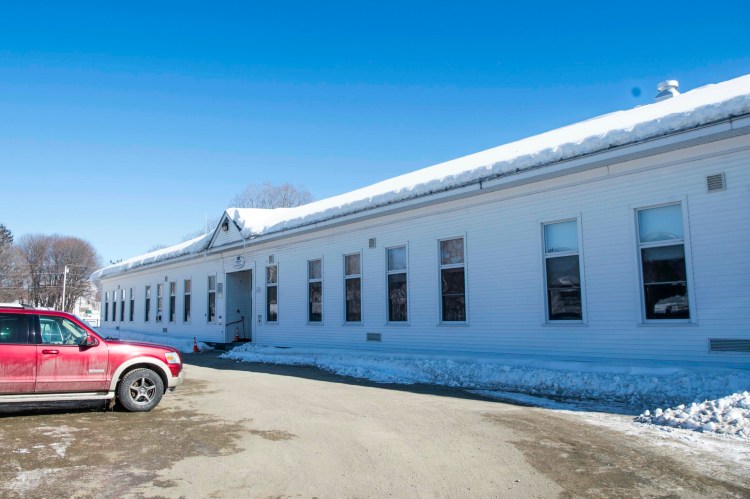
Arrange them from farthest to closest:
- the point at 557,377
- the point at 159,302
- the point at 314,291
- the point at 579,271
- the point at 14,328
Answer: the point at 159,302 → the point at 314,291 → the point at 579,271 → the point at 557,377 → the point at 14,328

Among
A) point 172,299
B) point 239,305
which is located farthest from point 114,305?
point 239,305

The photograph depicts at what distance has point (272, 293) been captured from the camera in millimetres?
21125

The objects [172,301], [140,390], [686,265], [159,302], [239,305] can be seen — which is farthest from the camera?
[159,302]

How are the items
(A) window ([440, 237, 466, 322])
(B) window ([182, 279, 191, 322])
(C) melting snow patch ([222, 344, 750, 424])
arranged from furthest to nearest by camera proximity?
1. (B) window ([182, 279, 191, 322])
2. (A) window ([440, 237, 466, 322])
3. (C) melting snow patch ([222, 344, 750, 424])

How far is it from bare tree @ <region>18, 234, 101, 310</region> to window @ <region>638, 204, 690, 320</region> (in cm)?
7580

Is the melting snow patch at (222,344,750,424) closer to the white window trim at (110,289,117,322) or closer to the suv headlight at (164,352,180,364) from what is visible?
the suv headlight at (164,352,180,364)

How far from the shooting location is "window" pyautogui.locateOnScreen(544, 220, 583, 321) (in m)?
11.9

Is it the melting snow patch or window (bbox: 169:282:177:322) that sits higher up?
window (bbox: 169:282:177:322)

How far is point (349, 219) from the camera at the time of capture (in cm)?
1670

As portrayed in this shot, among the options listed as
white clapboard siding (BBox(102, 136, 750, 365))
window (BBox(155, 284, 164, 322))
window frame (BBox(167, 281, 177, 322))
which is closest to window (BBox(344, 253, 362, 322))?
white clapboard siding (BBox(102, 136, 750, 365))

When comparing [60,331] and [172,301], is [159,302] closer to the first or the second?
[172,301]

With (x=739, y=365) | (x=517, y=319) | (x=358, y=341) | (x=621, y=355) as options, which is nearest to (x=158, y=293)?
(x=358, y=341)

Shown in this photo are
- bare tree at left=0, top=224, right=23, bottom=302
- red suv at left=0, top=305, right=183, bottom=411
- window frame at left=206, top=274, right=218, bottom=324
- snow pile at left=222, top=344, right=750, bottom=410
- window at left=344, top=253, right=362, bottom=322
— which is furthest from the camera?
bare tree at left=0, top=224, right=23, bottom=302

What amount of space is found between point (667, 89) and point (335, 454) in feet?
46.3
